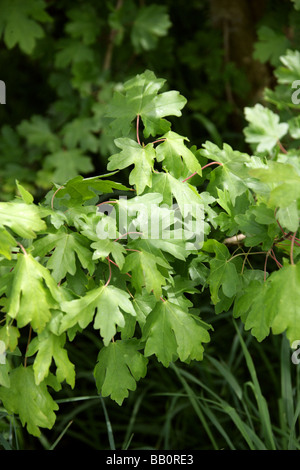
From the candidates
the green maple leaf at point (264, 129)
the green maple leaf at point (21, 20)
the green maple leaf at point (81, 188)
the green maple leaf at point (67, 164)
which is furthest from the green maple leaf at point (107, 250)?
the green maple leaf at point (21, 20)

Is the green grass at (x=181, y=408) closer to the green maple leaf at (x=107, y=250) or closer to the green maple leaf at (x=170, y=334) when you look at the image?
the green maple leaf at (x=170, y=334)

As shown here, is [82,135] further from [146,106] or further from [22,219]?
[22,219]

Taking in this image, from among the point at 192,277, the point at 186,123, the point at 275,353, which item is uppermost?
the point at 192,277

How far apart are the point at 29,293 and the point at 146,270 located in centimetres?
21

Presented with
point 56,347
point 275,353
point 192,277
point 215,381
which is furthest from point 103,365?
point 275,353

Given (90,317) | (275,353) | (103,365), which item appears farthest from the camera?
(275,353)

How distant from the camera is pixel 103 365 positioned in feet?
3.74

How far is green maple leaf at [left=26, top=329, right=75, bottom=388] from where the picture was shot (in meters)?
1.04

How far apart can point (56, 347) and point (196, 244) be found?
1.15 ft

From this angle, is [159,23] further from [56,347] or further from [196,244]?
[56,347]

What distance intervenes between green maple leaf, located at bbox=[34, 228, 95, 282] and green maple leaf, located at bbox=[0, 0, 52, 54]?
156 cm

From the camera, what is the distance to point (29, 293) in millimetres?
971

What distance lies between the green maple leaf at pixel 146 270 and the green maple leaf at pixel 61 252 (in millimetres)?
78

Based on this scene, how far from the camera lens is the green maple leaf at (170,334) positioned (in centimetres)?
109
